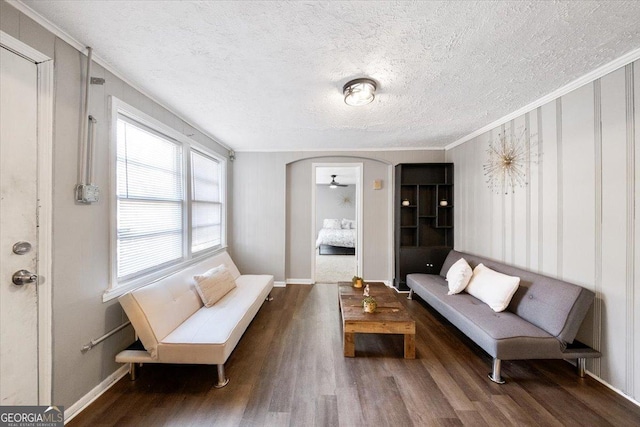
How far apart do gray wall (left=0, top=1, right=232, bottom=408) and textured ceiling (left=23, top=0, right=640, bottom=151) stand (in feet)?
0.50

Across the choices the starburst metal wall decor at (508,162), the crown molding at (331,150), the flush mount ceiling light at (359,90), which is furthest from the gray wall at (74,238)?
the starburst metal wall decor at (508,162)

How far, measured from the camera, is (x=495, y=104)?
2.38 metres

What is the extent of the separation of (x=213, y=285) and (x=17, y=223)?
60.1 inches

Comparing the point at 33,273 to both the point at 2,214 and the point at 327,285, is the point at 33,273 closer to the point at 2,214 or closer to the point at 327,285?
the point at 2,214

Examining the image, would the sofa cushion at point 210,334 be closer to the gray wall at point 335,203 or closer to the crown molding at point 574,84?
the crown molding at point 574,84

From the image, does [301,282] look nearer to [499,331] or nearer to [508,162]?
[499,331]

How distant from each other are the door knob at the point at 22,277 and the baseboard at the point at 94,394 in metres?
0.89

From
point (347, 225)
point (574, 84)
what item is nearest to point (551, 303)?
point (574, 84)

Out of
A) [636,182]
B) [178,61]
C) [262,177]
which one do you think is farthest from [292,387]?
[262,177]

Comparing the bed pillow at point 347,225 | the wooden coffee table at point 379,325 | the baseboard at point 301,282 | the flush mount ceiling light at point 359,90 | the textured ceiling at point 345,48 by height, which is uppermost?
the textured ceiling at point 345,48

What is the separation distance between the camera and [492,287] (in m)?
2.36

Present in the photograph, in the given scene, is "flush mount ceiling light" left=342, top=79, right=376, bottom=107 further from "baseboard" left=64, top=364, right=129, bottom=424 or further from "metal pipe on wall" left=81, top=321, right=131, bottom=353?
"baseboard" left=64, top=364, right=129, bottom=424

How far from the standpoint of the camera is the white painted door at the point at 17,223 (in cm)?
120

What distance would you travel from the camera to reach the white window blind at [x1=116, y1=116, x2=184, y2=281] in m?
1.94
